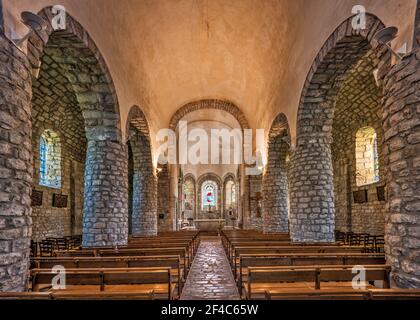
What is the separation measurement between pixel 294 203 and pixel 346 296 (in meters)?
7.92

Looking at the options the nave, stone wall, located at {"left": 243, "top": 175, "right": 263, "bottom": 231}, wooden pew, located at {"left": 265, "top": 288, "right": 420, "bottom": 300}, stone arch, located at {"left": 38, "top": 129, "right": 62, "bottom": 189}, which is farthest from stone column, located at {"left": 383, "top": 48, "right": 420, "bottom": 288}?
stone wall, located at {"left": 243, "top": 175, "right": 263, "bottom": 231}

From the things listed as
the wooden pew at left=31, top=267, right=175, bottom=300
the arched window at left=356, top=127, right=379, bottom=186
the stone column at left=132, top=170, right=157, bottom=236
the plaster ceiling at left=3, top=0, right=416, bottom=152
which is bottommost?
the wooden pew at left=31, top=267, right=175, bottom=300

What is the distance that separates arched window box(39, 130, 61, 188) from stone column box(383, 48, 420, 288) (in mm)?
13501

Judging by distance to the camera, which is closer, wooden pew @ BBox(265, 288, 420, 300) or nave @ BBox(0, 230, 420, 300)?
wooden pew @ BBox(265, 288, 420, 300)

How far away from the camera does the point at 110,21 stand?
9641mm

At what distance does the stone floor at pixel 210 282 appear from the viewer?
631cm

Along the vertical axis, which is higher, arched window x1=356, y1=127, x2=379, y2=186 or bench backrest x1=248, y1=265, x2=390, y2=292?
arched window x1=356, y1=127, x2=379, y2=186

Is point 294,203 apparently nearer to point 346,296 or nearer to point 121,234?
point 121,234

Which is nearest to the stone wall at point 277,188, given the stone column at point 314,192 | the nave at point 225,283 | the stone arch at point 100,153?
the stone column at point 314,192

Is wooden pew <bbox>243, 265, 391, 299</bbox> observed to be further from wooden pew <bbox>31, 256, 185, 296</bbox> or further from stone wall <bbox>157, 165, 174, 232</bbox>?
stone wall <bbox>157, 165, 174, 232</bbox>

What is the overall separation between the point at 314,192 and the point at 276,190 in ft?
18.0

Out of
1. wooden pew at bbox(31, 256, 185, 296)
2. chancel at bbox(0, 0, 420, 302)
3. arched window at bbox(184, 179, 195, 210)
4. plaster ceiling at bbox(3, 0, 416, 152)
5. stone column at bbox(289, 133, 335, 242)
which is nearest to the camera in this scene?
chancel at bbox(0, 0, 420, 302)

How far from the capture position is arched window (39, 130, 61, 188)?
49.1 feet

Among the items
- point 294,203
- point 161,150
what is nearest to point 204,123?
point 161,150
